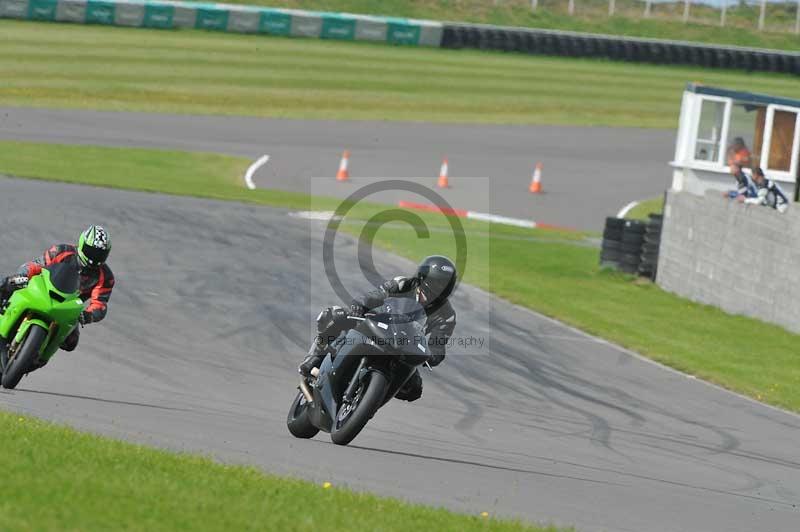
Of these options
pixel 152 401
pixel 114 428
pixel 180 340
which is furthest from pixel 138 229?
pixel 114 428

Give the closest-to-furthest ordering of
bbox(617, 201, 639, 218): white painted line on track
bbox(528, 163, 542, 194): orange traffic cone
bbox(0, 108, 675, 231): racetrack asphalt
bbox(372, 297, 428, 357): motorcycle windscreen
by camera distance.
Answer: bbox(372, 297, 428, 357): motorcycle windscreen
bbox(617, 201, 639, 218): white painted line on track
bbox(0, 108, 675, 231): racetrack asphalt
bbox(528, 163, 542, 194): orange traffic cone

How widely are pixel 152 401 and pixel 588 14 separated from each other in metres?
53.7

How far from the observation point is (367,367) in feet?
31.1

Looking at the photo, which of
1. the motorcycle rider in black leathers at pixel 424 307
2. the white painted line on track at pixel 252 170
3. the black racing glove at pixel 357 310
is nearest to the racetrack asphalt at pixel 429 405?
the motorcycle rider in black leathers at pixel 424 307

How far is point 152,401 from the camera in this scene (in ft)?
37.5

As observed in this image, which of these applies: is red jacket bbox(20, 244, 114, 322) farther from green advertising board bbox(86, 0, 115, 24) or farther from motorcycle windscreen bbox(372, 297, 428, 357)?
green advertising board bbox(86, 0, 115, 24)

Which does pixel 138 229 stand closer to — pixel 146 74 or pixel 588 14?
pixel 146 74

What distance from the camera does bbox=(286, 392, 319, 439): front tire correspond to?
10.4m

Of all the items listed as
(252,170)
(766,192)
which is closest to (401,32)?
(252,170)

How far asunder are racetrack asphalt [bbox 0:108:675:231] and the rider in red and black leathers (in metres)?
19.4

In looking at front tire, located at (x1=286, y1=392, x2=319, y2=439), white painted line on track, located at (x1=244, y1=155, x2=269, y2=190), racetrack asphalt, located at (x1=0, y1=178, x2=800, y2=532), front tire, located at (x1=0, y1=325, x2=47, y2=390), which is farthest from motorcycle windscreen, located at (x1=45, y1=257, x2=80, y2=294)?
white painted line on track, located at (x1=244, y1=155, x2=269, y2=190)

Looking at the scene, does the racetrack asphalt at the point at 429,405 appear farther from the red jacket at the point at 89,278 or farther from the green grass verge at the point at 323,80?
the green grass verge at the point at 323,80

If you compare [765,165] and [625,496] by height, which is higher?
[765,165]

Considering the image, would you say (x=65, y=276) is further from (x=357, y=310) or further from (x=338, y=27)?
(x=338, y=27)
